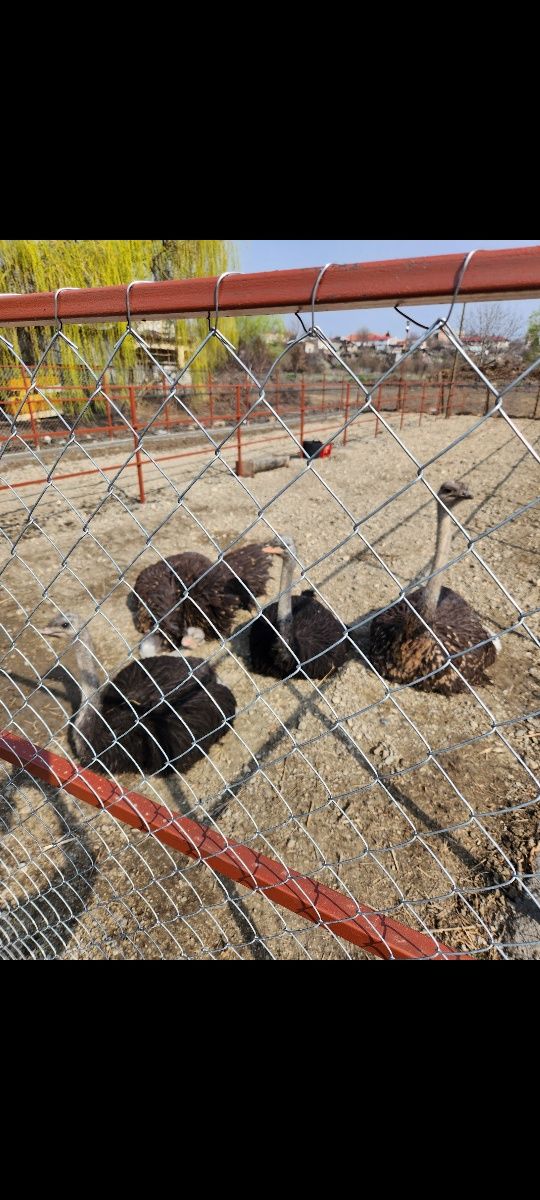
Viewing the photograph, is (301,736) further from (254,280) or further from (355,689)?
(254,280)

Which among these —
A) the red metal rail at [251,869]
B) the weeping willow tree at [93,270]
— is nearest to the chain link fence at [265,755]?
the red metal rail at [251,869]

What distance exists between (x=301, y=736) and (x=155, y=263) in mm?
17678

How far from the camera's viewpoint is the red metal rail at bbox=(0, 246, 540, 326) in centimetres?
64

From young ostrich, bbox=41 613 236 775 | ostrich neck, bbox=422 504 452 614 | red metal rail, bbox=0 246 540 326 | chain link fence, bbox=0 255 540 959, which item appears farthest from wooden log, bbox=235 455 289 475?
red metal rail, bbox=0 246 540 326

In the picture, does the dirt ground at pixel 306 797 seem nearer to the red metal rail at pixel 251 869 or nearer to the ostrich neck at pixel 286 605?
the red metal rail at pixel 251 869

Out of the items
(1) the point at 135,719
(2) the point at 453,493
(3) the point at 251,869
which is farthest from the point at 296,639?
(3) the point at 251,869

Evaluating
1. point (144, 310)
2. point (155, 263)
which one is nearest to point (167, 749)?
point (144, 310)

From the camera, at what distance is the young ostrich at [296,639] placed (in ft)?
10.6

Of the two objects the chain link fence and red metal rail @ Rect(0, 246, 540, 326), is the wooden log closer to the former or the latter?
the chain link fence

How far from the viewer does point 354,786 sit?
2664 mm

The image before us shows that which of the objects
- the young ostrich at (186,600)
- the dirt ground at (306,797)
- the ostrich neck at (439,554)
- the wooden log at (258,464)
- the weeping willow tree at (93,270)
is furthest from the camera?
the weeping willow tree at (93,270)

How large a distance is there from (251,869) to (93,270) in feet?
52.5

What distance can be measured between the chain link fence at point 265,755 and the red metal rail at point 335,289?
3 cm

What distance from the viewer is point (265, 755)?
281cm
